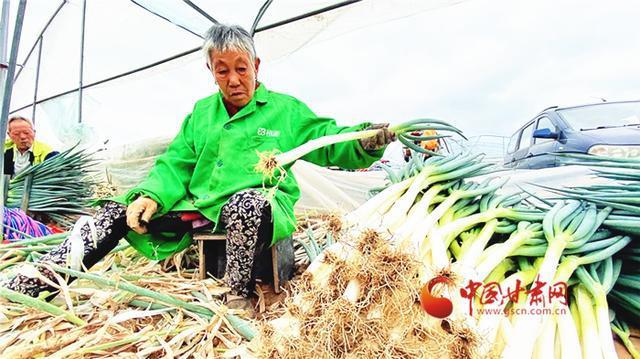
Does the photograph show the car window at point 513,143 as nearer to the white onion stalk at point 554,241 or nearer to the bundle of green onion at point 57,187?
the white onion stalk at point 554,241

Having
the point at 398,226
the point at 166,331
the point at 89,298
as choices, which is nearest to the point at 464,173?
the point at 398,226

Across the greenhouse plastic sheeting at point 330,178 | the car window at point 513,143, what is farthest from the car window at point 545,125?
the greenhouse plastic sheeting at point 330,178

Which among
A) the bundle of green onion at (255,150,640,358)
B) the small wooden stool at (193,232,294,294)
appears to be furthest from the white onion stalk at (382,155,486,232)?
the small wooden stool at (193,232,294,294)

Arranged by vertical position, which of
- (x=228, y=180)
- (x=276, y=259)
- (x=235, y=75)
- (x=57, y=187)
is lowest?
(x=276, y=259)

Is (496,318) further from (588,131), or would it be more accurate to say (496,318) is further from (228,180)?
(588,131)

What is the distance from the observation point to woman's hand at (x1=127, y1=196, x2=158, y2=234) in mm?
1602

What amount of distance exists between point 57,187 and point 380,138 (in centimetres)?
333

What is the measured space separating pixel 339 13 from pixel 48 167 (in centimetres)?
299

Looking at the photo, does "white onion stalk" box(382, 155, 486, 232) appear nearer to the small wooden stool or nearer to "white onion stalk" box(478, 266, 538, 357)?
"white onion stalk" box(478, 266, 538, 357)

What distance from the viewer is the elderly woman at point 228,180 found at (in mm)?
1562

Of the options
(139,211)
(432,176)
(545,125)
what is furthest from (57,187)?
(545,125)

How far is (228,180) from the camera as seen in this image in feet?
5.77

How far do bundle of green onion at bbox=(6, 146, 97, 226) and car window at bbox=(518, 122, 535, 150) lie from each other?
6.65 m

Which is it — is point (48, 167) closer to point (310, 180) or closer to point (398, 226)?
point (310, 180)
